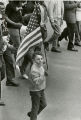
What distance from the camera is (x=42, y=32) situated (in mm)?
11281

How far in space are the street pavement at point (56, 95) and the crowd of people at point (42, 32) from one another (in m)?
0.53

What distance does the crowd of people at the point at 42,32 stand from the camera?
7.99 m

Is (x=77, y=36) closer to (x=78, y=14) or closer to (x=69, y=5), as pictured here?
(x=78, y=14)

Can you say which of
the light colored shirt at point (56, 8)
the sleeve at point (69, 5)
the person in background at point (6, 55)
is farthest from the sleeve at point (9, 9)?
the sleeve at point (69, 5)

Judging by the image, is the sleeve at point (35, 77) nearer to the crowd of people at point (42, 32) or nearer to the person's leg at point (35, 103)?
the crowd of people at point (42, 32)

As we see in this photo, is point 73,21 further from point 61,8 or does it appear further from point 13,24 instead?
point 13,24

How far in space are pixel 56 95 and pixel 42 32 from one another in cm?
177

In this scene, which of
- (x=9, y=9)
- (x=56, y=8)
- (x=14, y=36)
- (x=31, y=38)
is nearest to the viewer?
(x=31, y=38)

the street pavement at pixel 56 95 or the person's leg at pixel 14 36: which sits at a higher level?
the person's leg at pixel 14 36

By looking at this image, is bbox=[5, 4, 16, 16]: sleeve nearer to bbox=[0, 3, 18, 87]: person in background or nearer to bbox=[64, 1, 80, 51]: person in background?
bbox=[0, 3, 18, 87]: person in background

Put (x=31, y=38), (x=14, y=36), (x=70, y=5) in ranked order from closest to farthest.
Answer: (x=31, y=38) → (x=14, y=36) → (x=70, y=5)

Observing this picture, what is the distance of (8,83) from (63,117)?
2.33 meters

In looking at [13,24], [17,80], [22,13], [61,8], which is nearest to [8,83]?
[17,80]

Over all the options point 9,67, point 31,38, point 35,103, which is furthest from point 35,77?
point 9,67
